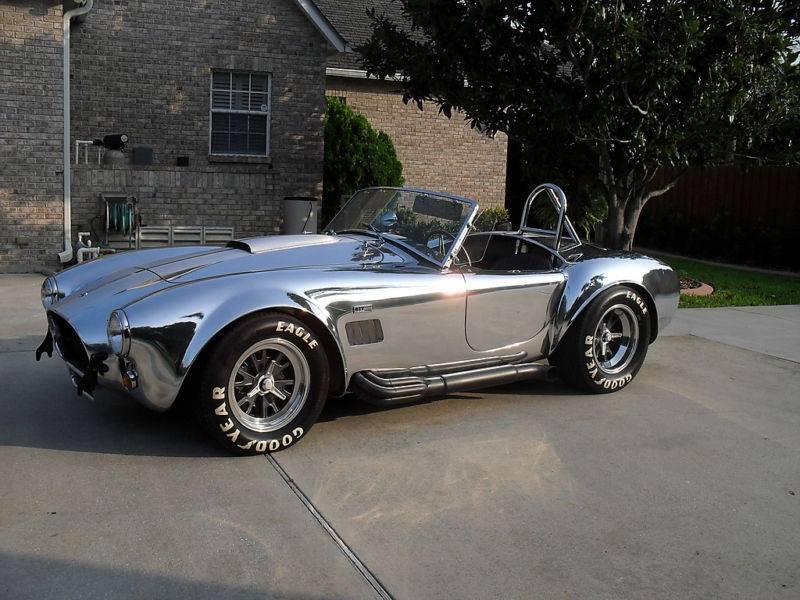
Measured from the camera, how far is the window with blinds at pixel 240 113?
46.2 ft

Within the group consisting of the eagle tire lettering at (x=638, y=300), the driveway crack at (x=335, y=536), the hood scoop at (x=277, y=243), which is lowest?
the driveway crack at (x=335, y=536)

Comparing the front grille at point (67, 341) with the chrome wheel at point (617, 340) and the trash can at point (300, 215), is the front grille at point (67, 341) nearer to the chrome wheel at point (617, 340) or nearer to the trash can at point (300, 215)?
the chrome wheel at point (617, 340)

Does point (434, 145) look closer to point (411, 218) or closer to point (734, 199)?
point (734, 199)

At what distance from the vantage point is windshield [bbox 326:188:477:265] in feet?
18.2

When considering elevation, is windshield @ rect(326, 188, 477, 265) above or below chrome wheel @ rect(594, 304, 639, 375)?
above

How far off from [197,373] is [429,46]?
26.3 ft

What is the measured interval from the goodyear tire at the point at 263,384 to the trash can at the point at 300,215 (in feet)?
30.1

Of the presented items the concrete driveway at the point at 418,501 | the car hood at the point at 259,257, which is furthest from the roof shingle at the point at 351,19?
the concrete driveway at the point at 418,501

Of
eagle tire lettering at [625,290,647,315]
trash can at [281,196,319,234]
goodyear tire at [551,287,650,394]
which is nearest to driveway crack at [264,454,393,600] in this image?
goodyear tire at [551,287,650,394]

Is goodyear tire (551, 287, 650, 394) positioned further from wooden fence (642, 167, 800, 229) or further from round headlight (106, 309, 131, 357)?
wooden fence (642, 167, 800, 229)

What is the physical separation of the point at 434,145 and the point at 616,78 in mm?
8335

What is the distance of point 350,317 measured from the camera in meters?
4.91

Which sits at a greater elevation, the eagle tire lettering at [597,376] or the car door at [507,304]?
the car door at [507,304]

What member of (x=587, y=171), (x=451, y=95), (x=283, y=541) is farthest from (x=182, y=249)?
(x=587, y=171)
